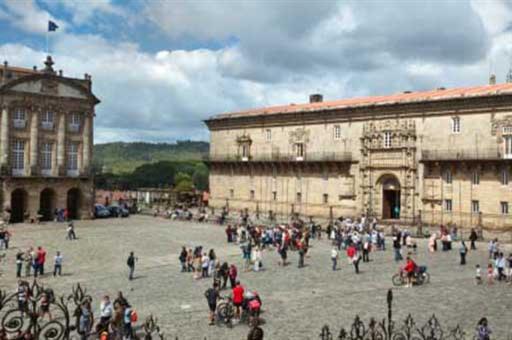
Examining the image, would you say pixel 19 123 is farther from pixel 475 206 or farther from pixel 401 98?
pixel 475 206

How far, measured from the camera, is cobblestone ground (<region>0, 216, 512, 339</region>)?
1515 cm

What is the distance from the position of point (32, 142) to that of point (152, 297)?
28.6 metres

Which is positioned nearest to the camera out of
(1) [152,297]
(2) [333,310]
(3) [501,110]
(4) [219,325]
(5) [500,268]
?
(4) [219,325]

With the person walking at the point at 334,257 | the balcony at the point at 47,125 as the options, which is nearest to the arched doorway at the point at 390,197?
the person walking at the point at 334,257

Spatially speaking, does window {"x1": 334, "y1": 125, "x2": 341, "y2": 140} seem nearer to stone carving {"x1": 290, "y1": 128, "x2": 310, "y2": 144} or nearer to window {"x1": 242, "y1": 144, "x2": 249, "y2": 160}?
stone carving {"x1": 290, "y1": 128, "x2": 310, "y2": 144}

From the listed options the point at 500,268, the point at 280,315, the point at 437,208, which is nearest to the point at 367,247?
the point at 500,268

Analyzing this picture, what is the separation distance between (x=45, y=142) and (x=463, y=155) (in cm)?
3225

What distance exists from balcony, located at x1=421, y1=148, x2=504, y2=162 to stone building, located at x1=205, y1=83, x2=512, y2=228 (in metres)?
0.08

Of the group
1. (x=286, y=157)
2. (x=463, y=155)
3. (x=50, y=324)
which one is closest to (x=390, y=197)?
(x=463, y=155)

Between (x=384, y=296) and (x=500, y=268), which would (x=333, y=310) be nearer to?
(x=384, y=296)

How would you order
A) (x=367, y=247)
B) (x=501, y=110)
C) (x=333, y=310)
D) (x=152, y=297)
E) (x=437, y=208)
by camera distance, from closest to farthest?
(x=333, y=310), (x=152, y=297), (x=367, y=247), (x=501, y=110), (x=437, y=208)

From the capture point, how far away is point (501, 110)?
36.8 metres

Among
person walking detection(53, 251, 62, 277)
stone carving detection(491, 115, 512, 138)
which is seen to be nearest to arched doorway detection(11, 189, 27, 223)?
person walking detection(53, 251, 62, 277)

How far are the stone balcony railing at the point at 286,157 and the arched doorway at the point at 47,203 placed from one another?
724 inches
